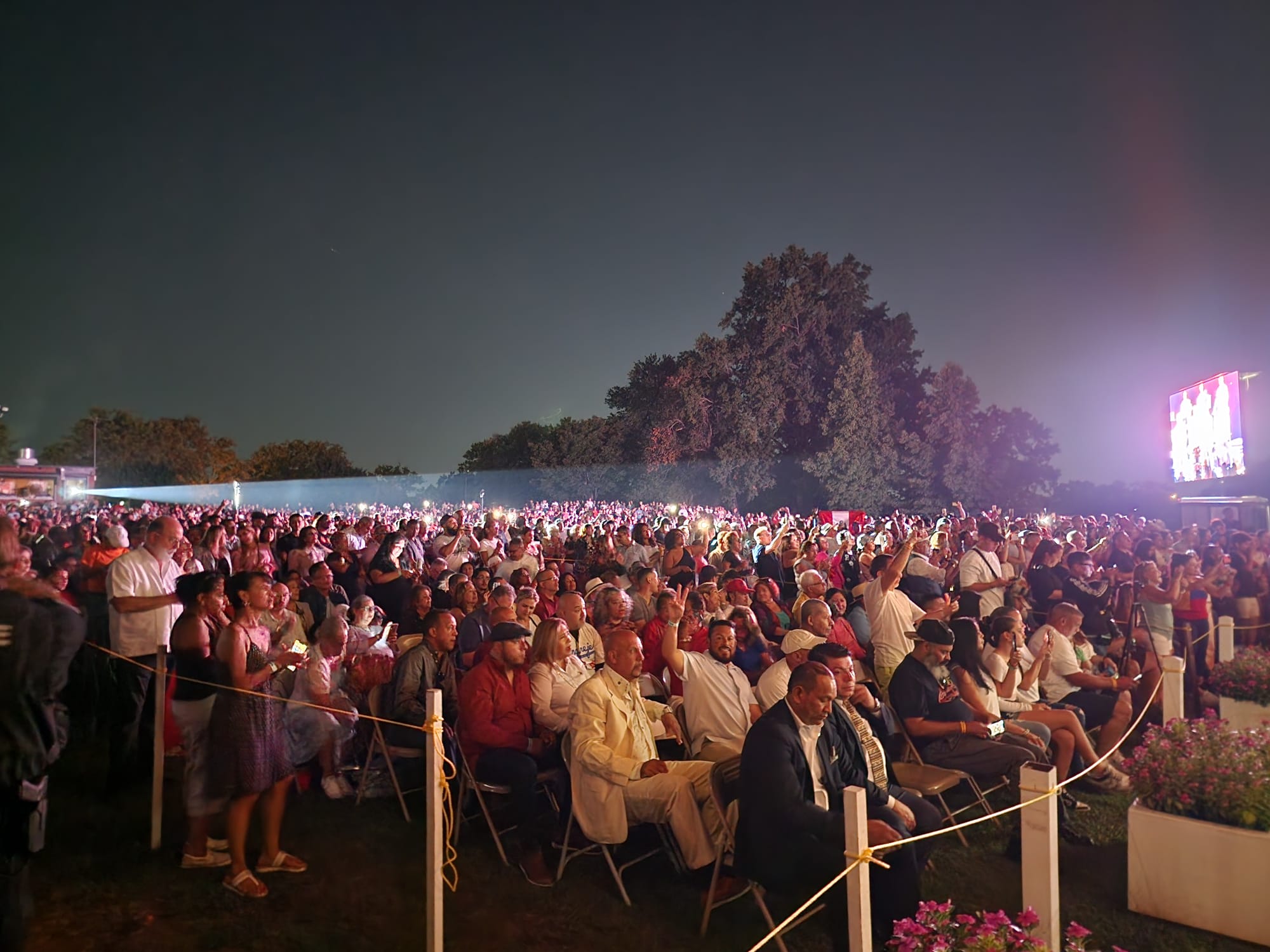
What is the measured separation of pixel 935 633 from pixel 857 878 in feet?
9.09

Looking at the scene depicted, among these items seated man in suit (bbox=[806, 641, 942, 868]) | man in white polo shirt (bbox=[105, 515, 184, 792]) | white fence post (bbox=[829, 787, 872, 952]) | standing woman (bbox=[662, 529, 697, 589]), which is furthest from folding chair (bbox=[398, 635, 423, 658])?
white fence post (bbox=[829, 787, 872, 952])

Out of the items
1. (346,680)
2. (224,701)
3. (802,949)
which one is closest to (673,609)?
(346,680)

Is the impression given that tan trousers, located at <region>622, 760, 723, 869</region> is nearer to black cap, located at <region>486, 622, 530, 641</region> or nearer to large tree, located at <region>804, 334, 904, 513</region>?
black cap, located at <region>486, 622, 530, 641</region>

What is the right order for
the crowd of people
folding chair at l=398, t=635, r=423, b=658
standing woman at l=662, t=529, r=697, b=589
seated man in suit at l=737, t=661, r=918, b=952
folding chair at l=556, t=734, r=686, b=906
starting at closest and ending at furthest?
seated man in suit at l=737, t=661, r=918, b=952, the crowd of people, folding chair at l=556, t=734, r=686, b=906, folding chair at l=398, t=635, r=423, b=658, standing woman at l=662, t=529, r=697, b=589

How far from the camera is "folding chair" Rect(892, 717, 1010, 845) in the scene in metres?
4.80

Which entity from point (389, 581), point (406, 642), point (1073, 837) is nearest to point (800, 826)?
point (1073, 837)

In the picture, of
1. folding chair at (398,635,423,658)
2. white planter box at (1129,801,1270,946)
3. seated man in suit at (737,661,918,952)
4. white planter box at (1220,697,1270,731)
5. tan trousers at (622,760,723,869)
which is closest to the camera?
seated man in suit at (737,661,918,952)

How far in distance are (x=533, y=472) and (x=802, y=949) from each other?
150 feet

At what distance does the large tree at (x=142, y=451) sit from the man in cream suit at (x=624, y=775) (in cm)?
7836

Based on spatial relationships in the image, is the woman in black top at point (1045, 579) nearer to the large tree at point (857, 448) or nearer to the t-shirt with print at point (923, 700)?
the t-shirt with print at point (923, 700)

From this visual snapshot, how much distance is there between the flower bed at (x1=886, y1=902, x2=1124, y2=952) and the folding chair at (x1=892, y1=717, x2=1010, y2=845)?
2.10 meters

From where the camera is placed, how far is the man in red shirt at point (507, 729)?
4.66 meters

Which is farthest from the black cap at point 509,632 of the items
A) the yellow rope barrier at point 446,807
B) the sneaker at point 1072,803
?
the sneaker at point 1072,803

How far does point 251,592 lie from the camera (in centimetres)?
412
